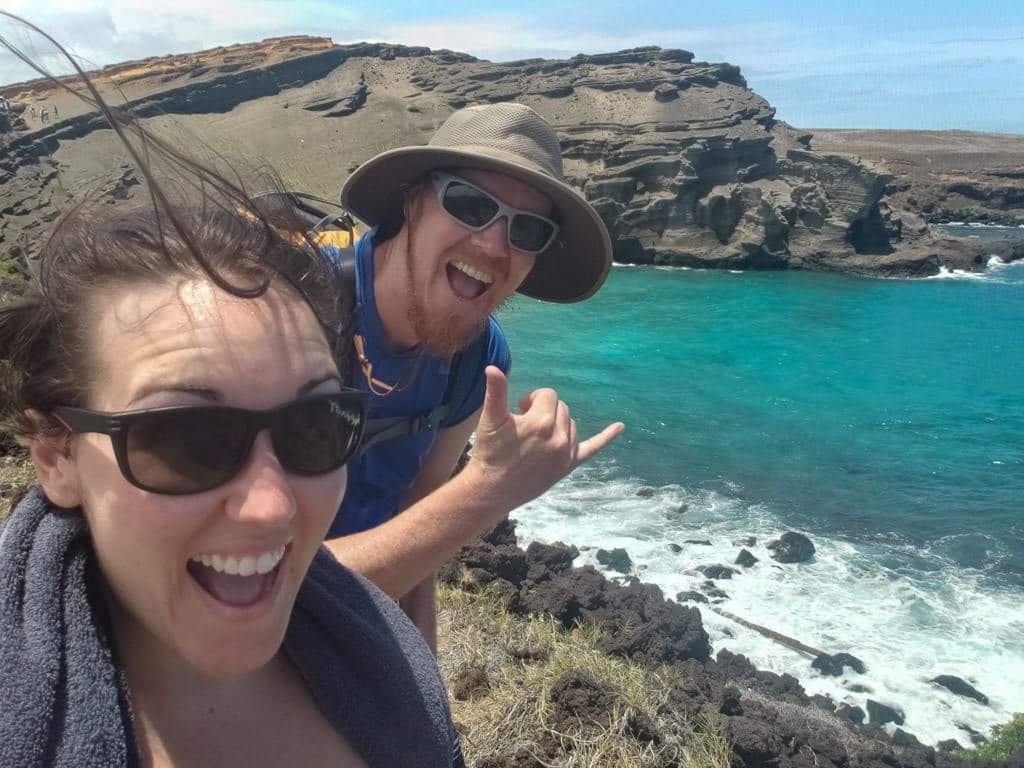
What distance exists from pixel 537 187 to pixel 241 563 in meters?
1.69

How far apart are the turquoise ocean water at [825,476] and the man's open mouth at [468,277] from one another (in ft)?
22.3

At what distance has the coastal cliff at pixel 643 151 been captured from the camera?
119 feet

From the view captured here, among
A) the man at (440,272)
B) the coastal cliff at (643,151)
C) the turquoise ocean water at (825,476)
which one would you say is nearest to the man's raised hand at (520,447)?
the man at (440,272)

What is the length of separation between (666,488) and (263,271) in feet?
38.6

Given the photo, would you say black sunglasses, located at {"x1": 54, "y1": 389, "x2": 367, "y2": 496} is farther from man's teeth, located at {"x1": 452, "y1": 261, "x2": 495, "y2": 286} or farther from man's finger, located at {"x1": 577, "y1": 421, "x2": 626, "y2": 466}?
man's teeth, located at {"x1": 452, "y1": 261, "x2": 495, "y2": 286}

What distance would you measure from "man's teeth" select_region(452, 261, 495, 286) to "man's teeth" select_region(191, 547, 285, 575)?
145 cm

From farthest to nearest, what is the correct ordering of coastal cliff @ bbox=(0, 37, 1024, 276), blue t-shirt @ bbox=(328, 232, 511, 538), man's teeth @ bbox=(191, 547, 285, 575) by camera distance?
coastal cliff @ bbox=(0, 37, 1024, 276)
blue t-shirt @ bbox=(328, 232, 511, 538)
man's teeth @ bbox=(191, 547, 285, 575)

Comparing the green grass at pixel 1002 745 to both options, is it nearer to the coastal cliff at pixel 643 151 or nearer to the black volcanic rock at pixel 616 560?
the black volcanic rock at pixel 616 560

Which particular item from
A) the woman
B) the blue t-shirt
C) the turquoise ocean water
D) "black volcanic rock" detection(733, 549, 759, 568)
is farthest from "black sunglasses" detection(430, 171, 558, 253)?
"black volcanic rock" detection(733, 549, 759, 568)

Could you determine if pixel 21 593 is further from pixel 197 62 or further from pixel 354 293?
pixel 197 62

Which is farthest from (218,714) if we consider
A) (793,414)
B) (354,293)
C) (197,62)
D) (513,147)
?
(197,62)

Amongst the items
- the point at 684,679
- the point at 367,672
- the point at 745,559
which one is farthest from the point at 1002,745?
the point at 367,672

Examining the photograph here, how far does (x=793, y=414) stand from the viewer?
1709cm

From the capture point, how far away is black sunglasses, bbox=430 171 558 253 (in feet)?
8.00
